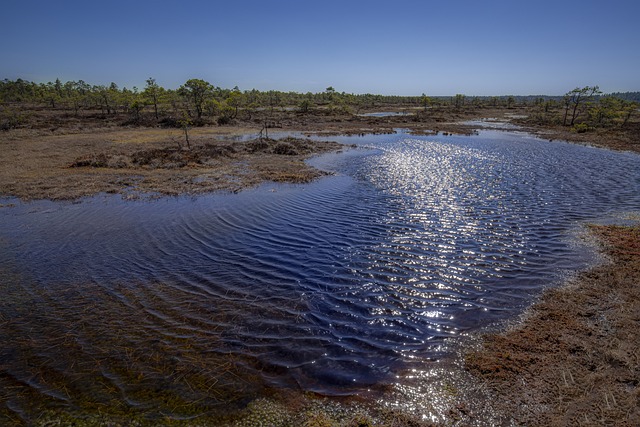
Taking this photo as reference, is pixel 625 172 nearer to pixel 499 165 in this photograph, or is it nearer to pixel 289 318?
pixel 499 165

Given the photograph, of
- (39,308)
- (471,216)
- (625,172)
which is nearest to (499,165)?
(625,172)

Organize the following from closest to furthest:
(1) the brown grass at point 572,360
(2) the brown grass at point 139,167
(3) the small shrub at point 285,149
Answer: (1) the brown grass at point 572,360
(2) the brown grass at point 139,167
(3) the small shrub at point 285,149

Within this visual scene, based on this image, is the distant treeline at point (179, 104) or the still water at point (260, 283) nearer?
the still water at point (260, 283)

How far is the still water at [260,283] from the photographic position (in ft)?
24.9

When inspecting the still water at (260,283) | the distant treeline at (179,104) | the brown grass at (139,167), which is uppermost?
the distant treeline at (179,104)

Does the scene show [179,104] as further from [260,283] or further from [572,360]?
[572,360]

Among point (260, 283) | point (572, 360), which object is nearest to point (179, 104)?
point (260, 283)

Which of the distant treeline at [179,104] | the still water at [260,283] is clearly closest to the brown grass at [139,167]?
the still water at [260,283]

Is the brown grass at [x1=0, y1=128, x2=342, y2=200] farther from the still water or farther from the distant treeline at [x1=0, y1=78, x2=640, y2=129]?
the distant treeline at [x1=0, y1=78, x2=640, y2=129]

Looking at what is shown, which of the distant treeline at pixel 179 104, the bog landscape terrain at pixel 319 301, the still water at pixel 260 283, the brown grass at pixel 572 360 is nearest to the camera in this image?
the brown grass at pixel 572 360

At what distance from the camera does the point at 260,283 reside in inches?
451

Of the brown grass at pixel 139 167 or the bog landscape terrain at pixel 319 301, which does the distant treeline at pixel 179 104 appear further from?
the bog landscape terrain at pixel 319 301

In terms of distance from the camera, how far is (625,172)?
1063 inches

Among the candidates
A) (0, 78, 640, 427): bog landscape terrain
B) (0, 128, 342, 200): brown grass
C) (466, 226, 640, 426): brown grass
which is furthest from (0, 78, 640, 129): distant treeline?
(466, 226, 640, 426): brown grass
